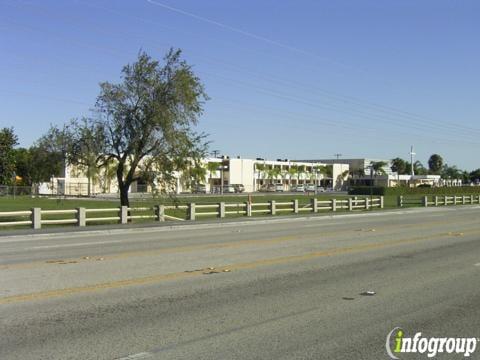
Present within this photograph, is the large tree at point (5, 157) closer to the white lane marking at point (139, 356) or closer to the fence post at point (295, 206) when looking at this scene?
the fence post at point (295, 206)

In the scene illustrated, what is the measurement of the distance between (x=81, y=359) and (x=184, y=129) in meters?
25.0

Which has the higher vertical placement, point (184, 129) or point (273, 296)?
point (184, 129)

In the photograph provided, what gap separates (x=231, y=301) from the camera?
28.0ft

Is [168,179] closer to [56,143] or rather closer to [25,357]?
[56,143]

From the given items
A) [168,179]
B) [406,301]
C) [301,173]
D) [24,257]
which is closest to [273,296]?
[406,301]

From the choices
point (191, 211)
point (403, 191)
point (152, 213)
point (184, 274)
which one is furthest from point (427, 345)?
point (403, 191)

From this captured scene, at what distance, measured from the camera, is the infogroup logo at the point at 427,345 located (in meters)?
6.14

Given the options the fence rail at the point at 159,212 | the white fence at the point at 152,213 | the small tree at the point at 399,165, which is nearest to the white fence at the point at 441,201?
the fence rail at the point at 159,212

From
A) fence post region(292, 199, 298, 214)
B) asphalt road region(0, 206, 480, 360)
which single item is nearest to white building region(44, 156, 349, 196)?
fence post region(292, 199, 298, 214)

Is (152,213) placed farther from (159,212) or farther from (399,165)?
(399,165)

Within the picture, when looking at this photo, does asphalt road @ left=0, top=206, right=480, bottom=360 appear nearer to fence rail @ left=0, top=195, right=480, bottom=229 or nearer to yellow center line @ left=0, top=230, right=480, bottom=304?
yellow center line @ left=0, top=230, right=480, bottom=304

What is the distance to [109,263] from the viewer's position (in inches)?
496

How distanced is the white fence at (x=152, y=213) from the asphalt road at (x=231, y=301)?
29.5ft

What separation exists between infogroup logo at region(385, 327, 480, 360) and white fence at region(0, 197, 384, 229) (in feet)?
58.1
